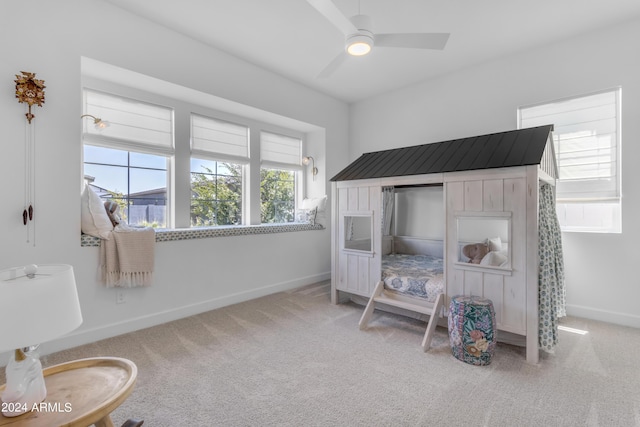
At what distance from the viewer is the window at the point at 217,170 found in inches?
158

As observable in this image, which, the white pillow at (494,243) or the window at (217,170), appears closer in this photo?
the white pillow at (494,243)

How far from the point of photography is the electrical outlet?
2.98 m

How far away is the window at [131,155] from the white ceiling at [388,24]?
3.22 ft

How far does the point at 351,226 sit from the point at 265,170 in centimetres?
181

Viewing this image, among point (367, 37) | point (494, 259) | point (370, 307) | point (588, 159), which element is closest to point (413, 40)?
point (367, 37)

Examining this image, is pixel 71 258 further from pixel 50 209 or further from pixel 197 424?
pixel 197 424

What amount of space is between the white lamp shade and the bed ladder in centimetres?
252

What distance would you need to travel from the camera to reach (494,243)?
274 cm

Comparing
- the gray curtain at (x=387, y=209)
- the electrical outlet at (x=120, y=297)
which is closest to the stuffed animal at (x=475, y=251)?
the gray curtain at (x=387, y=209)

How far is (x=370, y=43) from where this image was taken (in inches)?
84.6

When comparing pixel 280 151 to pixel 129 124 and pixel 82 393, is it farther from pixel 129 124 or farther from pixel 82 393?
pixel 82 393

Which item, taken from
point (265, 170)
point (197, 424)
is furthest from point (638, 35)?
point (197, 424)

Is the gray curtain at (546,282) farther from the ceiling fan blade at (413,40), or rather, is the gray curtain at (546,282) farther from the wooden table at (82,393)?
the wooden table at (82,393)

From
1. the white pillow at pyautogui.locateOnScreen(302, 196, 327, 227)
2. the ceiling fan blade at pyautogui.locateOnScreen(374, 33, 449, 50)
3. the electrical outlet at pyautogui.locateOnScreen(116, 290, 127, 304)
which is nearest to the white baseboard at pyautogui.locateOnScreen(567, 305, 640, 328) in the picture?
the ceiling fan blade at pyautogui.locateOnScreen(374, 33, 449, 50)
